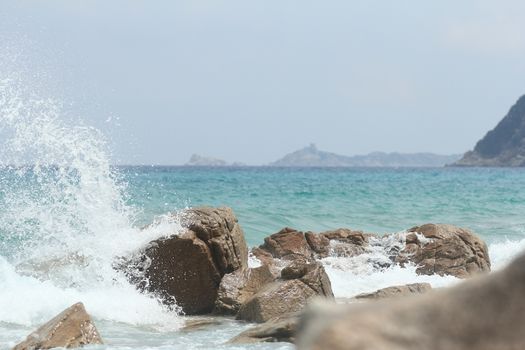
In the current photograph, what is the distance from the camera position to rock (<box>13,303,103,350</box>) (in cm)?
776

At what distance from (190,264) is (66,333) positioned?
3.37m

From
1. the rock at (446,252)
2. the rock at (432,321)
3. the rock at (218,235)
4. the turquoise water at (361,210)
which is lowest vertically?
the turquoise water at (361,210)

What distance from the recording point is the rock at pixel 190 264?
11.1 meters

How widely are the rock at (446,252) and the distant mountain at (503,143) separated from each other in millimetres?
137505

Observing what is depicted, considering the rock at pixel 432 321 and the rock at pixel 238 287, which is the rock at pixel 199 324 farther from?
the rock at pixel 432 321

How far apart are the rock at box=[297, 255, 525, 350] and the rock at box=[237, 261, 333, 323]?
25.4 ft

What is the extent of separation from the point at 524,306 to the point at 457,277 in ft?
40.2

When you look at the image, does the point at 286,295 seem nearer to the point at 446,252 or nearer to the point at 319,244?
the point at 446,252

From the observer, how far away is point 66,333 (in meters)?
7.94

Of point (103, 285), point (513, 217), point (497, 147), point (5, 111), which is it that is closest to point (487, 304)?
point (103, 285)

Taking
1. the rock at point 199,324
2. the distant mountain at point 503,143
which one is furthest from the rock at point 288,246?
the distant mountain at point 503,143

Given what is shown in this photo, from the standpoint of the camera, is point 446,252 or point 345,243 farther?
point 345,243

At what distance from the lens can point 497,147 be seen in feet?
510

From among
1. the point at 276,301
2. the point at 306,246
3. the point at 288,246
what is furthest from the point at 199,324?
the point at 306,246
